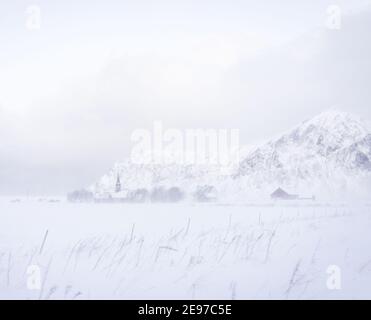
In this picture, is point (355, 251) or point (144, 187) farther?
point (144, 187)

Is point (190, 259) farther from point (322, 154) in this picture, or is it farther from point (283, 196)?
point (322, 154)

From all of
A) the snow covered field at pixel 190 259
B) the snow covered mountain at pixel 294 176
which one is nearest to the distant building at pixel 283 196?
the snow covered mountain at pixel 294 176

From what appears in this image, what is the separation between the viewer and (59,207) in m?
9.08

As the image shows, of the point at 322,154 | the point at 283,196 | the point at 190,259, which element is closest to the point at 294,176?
the point at 283,196

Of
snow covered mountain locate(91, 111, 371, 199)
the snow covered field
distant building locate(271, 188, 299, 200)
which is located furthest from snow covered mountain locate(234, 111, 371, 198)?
the snow covered field

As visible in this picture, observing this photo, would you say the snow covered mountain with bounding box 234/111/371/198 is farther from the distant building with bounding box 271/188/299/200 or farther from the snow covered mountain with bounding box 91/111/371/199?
the distant building with bounding box 271/188/299/200

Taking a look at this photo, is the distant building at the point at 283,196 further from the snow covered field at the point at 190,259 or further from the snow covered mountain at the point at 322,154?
the snow covered field at the point at 190,259

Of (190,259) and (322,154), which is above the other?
(322,154)

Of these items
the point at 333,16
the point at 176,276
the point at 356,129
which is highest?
the point at 333,16

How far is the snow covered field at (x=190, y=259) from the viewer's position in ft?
18.5

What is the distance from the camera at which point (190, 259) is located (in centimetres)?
604
